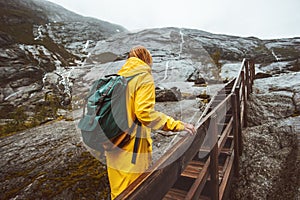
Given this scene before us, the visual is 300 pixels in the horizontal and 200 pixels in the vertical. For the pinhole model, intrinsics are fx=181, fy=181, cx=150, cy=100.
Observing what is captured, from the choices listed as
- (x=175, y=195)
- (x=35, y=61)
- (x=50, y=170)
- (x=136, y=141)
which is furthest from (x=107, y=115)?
(x=35, y=61)

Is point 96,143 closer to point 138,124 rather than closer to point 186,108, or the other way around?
point 138,124

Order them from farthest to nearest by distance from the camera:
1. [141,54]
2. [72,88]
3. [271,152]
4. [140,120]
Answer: [72,88] < [271,152] < [141,54] < [140,120]

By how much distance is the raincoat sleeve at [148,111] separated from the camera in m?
1.99

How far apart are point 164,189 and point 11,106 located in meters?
24.4

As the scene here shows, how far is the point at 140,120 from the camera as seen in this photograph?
203cm

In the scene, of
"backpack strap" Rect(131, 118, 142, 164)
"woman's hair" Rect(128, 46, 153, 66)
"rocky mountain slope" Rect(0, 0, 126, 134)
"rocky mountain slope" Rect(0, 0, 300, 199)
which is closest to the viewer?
"backpack strap" Rect(131, 118, 142, 164)

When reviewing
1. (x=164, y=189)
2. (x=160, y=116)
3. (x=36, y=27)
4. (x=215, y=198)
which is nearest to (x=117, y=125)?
(x=160, y=116)

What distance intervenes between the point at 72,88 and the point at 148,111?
946 inches

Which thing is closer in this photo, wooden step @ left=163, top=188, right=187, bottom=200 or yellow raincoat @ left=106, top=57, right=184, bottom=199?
yellow raincoat @ left=106, top=57, right=184, bottom=199

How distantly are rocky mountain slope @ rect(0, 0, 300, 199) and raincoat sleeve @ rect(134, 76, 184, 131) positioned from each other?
2.70 m

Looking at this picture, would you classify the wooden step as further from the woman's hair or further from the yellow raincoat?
the woman's hair

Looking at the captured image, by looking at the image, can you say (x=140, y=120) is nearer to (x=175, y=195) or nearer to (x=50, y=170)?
(x=175, y=195)

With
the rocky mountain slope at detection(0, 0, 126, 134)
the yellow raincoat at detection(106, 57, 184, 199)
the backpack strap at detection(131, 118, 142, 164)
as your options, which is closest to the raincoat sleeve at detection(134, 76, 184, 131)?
the yellow raincoat at detection(106, 57, 184, 199)

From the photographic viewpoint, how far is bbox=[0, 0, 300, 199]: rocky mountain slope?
167 inches
